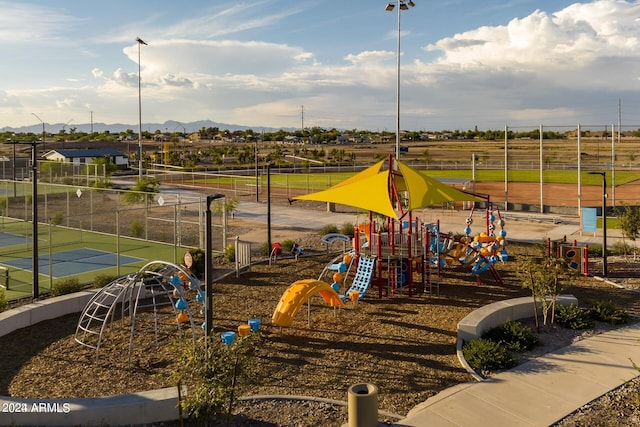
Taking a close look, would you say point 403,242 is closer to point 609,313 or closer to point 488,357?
point 609,313

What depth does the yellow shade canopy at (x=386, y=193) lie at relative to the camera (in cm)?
1891

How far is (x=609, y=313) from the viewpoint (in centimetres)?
1606

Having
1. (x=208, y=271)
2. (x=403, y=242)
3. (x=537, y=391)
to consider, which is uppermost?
(x=208, y=271)

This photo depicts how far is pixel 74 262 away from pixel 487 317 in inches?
691

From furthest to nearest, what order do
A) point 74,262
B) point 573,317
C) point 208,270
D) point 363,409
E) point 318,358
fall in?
point 74,262 < point 573,317 < point 318,358 < point 208,270 < point 363,409

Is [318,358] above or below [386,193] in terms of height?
below

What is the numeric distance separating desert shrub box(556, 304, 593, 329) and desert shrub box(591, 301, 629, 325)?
0.93 feet

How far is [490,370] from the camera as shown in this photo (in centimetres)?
1254

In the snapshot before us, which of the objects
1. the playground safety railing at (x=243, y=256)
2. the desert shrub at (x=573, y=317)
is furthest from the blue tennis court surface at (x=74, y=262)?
the desert shrub at (x=573, y=317)

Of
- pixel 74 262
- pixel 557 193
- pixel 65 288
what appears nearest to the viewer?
pixel 65 288

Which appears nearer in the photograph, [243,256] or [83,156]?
[243,256]

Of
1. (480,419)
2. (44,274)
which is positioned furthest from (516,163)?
(480,419)

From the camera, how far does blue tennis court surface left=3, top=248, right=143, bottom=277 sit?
23.0m

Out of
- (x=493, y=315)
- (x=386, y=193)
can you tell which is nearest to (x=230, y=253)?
(x=386, y=193)
